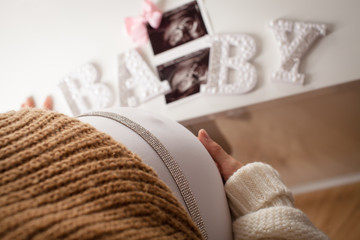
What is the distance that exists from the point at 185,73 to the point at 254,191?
866 mm

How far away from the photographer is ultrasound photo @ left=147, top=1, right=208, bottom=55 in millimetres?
1411

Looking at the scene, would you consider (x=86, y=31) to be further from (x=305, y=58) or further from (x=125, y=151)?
(x=125, y=151)

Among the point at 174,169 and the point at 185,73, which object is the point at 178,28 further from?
the point at 174,169

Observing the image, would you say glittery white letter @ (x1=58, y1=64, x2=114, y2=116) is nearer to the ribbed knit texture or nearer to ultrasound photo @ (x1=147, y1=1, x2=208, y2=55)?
ultrasound photo @ (x1=147, y1=1, x2=208, y2=55)

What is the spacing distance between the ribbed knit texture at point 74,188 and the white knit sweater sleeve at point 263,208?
17cm

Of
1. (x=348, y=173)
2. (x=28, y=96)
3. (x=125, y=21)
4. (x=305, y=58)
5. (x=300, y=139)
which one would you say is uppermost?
(x=125, y=21)

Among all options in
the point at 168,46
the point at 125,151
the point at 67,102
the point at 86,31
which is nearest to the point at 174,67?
the point at 168,46

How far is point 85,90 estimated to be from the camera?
63.8 inches

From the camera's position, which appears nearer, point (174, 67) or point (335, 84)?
point (335, 84)

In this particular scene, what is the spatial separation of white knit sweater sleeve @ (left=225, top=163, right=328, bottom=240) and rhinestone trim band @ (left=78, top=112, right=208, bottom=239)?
0.38 ft

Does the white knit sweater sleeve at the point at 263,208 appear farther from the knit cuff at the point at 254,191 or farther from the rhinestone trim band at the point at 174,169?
the rhinestone trim band at the point at 174,169

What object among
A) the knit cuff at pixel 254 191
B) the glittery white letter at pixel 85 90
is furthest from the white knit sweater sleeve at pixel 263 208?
the glittery white letter at pixel 85 90

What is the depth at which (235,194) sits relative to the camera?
671 mm

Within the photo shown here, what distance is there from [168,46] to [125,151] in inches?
41.8
